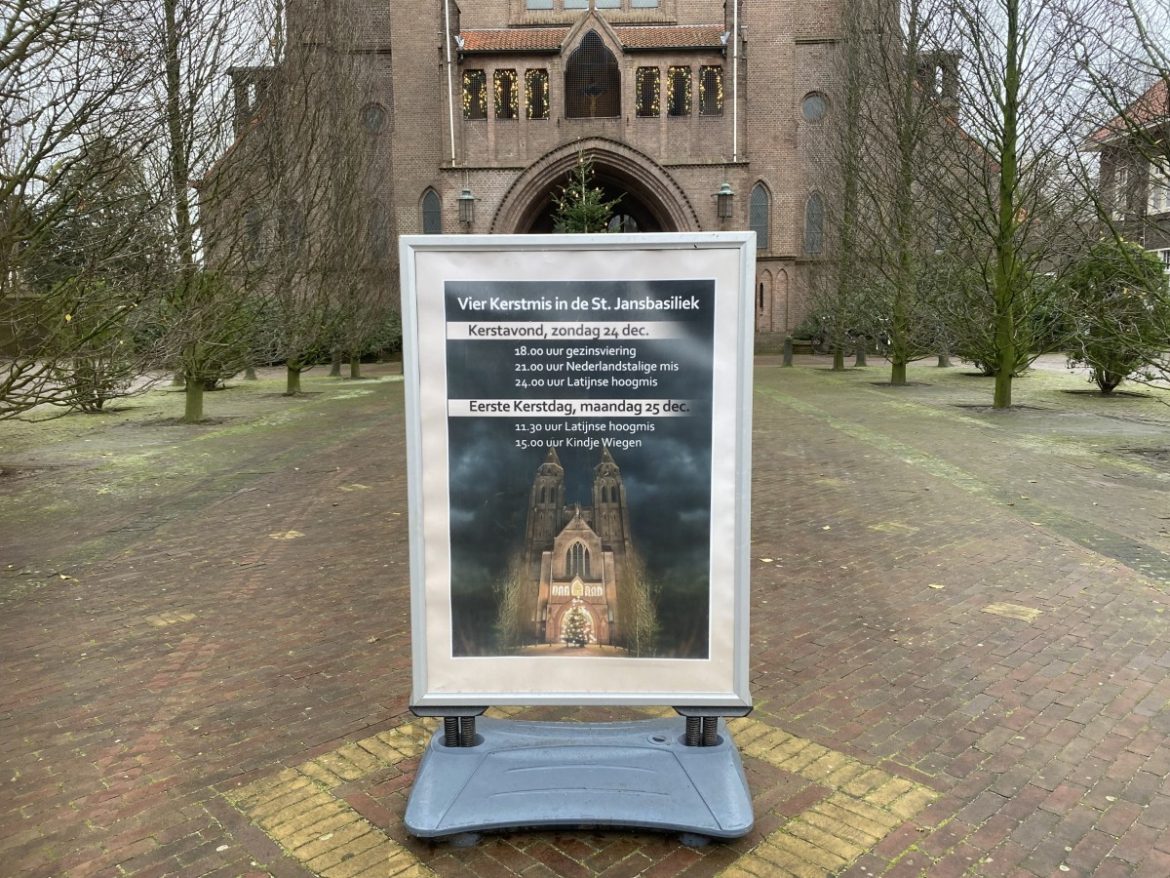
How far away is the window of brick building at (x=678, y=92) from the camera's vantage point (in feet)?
117

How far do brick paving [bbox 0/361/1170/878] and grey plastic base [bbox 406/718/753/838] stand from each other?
0.43ft

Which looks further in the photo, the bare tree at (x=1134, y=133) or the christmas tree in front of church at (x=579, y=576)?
the bare tree at (x=1134, y=133)

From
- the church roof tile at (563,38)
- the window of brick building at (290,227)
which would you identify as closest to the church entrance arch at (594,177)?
the church roof tile at (563,38)

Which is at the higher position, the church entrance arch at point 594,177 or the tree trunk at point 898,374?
the church entrance arch at point 594,177

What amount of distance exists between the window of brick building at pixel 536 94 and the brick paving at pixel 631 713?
29327 millimetres

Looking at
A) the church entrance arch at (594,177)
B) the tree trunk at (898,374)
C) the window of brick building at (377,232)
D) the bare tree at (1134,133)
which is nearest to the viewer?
the bare tree at (1134,133)

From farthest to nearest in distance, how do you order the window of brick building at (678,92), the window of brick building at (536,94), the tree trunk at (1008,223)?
1. the window of brick building at (678,92)
2. the window of brick building at (536,94)
3. the tree trunk at (1008,223)

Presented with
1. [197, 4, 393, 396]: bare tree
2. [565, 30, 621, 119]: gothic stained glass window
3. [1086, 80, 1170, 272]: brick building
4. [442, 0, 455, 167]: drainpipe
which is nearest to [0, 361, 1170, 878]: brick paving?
[1086, 80, 1170, 272]: brick building

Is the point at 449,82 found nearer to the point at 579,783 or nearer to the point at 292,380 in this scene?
the point at 292,380

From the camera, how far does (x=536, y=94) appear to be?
3566 centimetres

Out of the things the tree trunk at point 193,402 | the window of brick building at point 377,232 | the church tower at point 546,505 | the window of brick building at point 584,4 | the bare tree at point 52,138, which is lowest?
the tree trunk at point 193,402

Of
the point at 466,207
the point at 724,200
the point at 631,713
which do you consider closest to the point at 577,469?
the point at 631,713

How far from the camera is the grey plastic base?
10.0 feet

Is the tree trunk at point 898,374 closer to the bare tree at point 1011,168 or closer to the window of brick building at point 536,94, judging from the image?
the bare tree at point 1011,168
